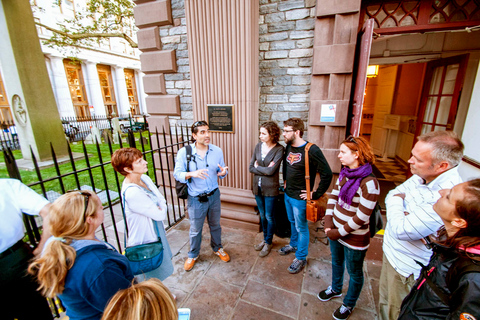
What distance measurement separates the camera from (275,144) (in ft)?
9.53

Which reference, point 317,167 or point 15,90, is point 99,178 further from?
point 317,167

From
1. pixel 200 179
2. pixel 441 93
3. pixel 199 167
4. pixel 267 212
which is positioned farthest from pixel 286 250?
pixel 441 93

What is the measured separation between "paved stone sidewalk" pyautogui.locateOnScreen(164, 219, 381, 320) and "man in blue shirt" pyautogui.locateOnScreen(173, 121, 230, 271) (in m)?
0.23

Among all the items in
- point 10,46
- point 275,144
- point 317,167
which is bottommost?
point 317,167

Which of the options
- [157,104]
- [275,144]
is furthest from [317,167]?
[157,104]

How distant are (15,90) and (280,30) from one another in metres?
9.43

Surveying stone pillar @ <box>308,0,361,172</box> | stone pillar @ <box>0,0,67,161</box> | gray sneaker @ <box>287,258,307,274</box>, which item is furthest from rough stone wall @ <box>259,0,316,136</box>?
stone pillar @ <box>0,0,67,161</box>

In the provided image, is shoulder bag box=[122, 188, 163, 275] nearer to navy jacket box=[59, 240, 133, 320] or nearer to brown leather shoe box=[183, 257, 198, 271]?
navy jacket box=[59, 240, 133, 320]

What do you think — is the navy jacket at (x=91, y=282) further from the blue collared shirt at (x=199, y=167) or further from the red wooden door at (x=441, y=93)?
the red wooden door at (x=441, y=93)

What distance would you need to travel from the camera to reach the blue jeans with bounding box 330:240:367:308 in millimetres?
2000

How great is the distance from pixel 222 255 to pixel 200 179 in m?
1.21

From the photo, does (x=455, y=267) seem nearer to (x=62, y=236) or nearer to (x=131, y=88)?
(x=62, y=236)

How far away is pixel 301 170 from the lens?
2.65m

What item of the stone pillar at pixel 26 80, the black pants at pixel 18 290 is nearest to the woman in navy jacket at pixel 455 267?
the black pants at pixel 18 290
